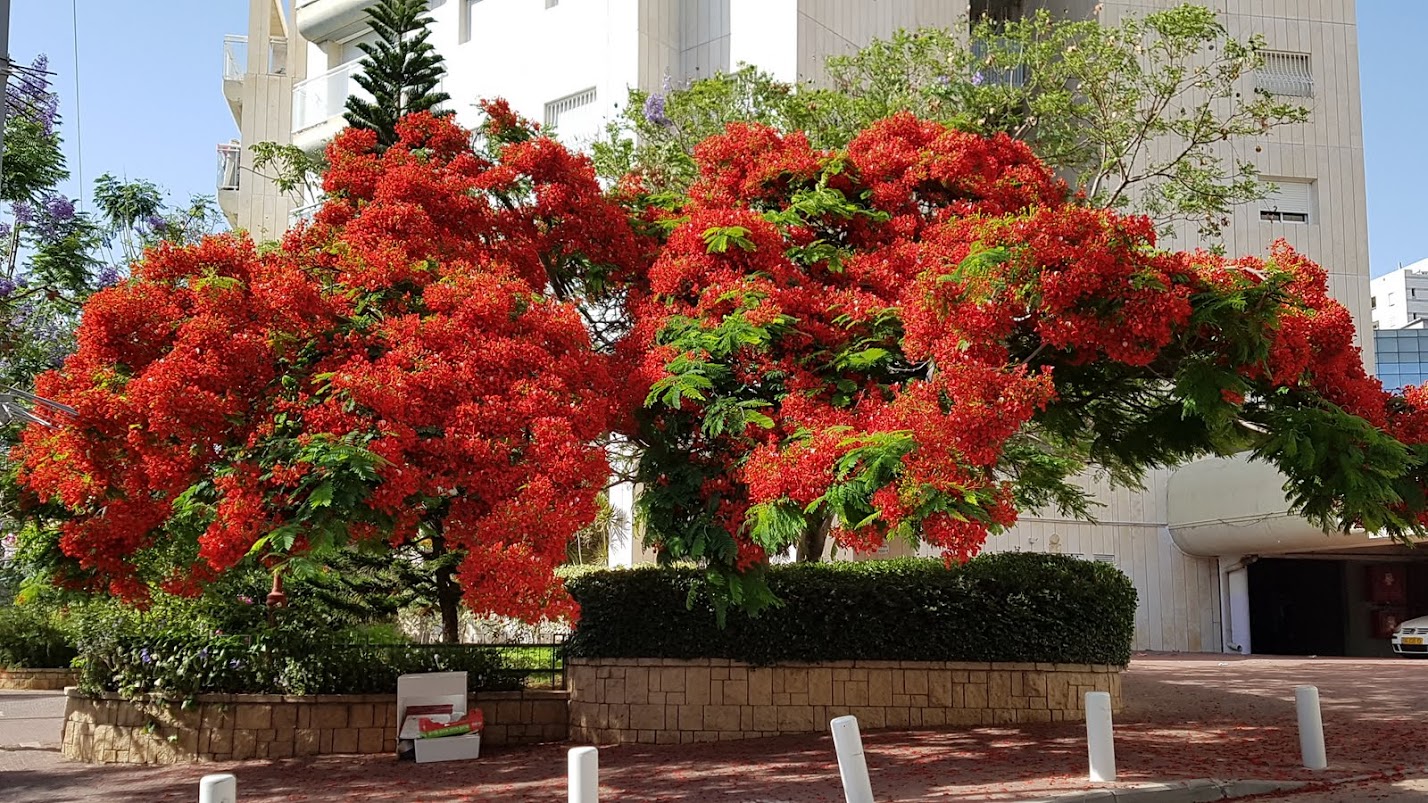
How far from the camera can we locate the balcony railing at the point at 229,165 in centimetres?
3272

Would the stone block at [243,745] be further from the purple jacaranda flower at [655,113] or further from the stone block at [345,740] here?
the purple jacaranda flower at [655,113]

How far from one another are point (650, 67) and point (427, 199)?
43.1ft

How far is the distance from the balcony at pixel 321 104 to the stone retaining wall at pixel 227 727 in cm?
1732

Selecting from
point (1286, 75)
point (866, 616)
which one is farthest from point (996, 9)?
point (866, 616)

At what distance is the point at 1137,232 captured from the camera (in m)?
9.89

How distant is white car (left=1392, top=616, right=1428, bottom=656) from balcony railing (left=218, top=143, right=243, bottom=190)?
2875cm

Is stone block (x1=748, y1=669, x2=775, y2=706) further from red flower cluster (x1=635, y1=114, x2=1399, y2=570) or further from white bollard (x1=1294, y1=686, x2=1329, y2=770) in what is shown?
white bollard (x1=1294, y1=686, x2=1329, y2=770)

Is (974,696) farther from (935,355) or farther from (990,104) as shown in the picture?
(990,104)

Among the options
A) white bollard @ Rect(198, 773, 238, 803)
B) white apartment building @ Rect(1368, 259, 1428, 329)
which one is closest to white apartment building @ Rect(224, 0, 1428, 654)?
white bollard @ Rect(198, 773, 238, 803)

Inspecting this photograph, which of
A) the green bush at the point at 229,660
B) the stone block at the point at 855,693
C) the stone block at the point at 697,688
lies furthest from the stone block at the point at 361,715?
the stone block at the point at 855,693

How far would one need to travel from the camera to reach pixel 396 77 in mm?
21141

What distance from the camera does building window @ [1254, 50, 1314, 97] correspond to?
29.1 meters

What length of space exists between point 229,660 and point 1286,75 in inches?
1035

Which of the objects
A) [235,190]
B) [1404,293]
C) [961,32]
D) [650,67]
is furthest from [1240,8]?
[1404,293]
